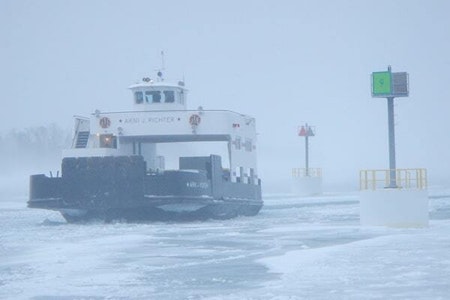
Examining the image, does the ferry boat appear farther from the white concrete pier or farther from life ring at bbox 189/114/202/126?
the white concrete pier

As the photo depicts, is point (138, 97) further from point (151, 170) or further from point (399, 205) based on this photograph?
point (399, 205)

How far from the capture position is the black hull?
25.5 meters

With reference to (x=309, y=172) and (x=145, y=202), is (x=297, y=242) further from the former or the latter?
(x=309, y=172)

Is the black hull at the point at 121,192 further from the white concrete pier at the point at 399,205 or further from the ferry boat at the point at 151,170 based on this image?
the white concrete pier at the point at 399,205

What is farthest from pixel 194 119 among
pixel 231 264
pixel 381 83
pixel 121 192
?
pixel 231 264

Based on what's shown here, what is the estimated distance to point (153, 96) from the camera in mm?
31219

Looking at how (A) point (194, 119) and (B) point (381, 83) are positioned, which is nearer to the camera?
(B) point (381, 83)

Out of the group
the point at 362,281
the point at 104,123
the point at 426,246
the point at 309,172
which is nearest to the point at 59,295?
the point at 362,281

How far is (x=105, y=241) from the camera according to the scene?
18.6 meters

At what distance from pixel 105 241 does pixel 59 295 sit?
819 centimetres

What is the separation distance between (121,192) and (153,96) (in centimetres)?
639

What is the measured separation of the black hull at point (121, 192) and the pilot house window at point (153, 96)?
16.2 feet

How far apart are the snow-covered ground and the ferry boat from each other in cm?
400

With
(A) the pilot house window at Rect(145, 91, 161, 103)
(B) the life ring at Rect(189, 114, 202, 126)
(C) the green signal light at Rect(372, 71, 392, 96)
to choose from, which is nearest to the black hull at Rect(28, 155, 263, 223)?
(B) the life ring at Rect(189, 114, 202, 126)
